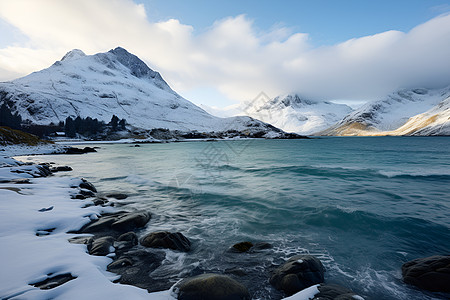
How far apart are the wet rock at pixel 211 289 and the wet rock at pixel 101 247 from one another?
134 inches

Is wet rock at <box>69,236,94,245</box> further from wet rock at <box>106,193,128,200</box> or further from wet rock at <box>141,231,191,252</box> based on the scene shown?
wet rock at <box>106,193,128,200</box>

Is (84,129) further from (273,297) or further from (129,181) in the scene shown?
(273,297)

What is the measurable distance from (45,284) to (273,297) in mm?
6077

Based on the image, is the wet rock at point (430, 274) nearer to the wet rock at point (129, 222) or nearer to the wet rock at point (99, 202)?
the wet rock at point (129, 222)

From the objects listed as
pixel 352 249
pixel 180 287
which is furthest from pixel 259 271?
pixel 352 249

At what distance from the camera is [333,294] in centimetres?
544

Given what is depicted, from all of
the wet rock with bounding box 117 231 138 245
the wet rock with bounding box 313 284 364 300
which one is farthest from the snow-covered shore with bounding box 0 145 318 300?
the wet rock with bounding box 117 231 138 245

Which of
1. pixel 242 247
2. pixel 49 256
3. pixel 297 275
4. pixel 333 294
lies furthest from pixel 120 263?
pixel 333 294

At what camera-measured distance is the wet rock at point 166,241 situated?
27.3 feet

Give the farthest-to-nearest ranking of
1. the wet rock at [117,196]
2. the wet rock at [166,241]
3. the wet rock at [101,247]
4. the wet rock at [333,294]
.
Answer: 1. the wet rock at [117,196]
2. the wet rock at [166,241]
3. the wet rock at [101,247]
4. the wet rock at [333,294]

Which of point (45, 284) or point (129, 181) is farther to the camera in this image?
point (129, 181)

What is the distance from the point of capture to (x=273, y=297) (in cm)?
574

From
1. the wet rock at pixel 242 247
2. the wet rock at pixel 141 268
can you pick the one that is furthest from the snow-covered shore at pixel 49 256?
the wet rock at pixel 242 247

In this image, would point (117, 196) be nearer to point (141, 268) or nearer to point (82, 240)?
point (82, 240)
